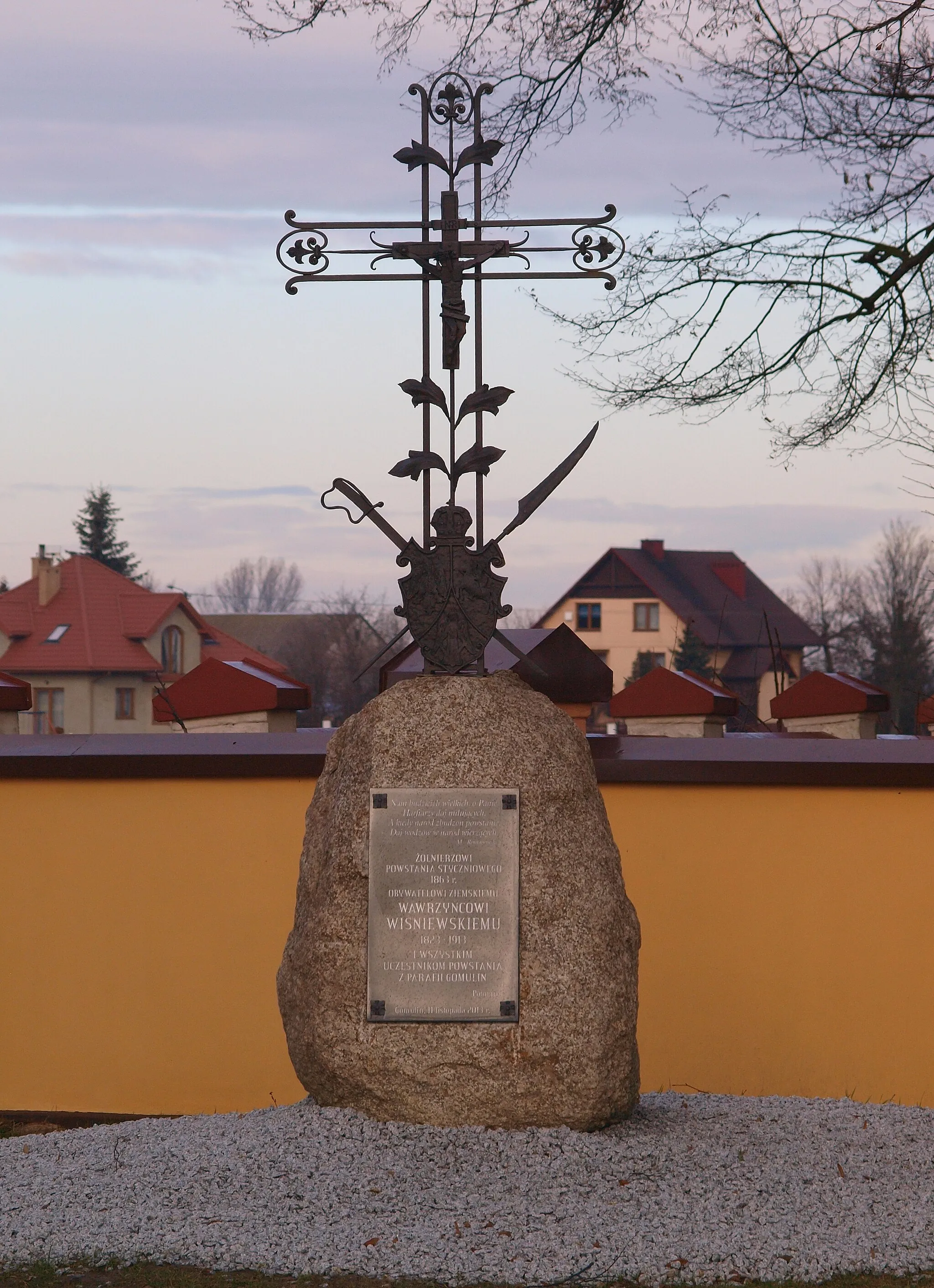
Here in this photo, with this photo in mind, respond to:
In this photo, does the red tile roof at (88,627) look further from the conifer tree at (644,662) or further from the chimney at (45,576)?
the conifer tree at (644,662)

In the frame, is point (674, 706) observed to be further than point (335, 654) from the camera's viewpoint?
No

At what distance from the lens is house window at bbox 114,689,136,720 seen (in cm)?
3697

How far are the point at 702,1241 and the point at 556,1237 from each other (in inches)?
17.1

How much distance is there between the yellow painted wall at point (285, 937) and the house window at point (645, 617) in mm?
42837

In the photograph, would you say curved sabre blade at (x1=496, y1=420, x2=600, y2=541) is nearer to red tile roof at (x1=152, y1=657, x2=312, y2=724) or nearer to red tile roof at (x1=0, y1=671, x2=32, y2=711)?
red tile roof at (x1=152, y1=657, x2=312, y2=724)

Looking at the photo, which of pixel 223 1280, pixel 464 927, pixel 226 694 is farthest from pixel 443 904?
pixel 226 694

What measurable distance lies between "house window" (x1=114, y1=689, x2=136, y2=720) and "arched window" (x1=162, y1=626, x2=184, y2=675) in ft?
3.92

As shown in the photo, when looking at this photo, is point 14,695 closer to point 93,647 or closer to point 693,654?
point 93,647

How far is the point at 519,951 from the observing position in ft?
15.2

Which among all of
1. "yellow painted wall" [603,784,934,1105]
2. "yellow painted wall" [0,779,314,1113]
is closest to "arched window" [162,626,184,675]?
"yellow painted wall" [0,779,314,1113]

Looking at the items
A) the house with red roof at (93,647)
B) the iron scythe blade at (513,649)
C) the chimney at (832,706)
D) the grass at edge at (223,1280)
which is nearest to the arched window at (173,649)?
A: the house with red roof at (93,647)

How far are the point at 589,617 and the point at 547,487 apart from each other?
44.7 metres

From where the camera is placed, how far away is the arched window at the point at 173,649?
3659 cm

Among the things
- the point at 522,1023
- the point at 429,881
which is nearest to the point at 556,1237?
the point at 522,1023
